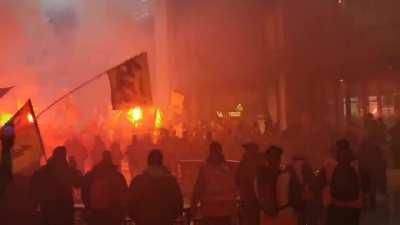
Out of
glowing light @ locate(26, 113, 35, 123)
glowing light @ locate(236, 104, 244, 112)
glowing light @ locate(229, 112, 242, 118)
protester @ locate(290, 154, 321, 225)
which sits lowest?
protester @ locate(290, 154, 321, 225)

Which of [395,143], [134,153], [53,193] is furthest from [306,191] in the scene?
[395,143]

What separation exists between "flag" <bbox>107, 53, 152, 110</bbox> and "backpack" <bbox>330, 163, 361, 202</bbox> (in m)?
3.09

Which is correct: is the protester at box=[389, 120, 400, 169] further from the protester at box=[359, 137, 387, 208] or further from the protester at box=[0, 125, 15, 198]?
the protester at box=[0, 125, 15, 198]

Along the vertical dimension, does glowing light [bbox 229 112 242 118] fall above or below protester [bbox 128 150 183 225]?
above

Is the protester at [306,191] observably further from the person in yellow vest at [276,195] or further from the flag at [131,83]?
the flag at [131,83]

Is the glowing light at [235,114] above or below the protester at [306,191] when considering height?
above

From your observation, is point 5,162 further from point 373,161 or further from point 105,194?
point 373,161

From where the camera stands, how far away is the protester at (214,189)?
20.2 feet

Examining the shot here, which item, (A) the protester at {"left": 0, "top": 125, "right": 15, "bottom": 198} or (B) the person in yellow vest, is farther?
(B) the person in yellow vest

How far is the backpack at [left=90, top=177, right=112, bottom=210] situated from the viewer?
6176 millimetres

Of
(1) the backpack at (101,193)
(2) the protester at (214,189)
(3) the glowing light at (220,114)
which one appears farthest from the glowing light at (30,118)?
(3) the glowing light at (220,114)

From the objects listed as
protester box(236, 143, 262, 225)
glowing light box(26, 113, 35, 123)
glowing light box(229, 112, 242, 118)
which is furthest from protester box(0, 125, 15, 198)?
glowing light box(229, 112, 242, 118)

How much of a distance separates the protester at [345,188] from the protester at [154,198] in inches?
60.7

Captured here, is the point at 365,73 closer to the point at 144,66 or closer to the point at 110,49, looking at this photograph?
the point at 144,66
